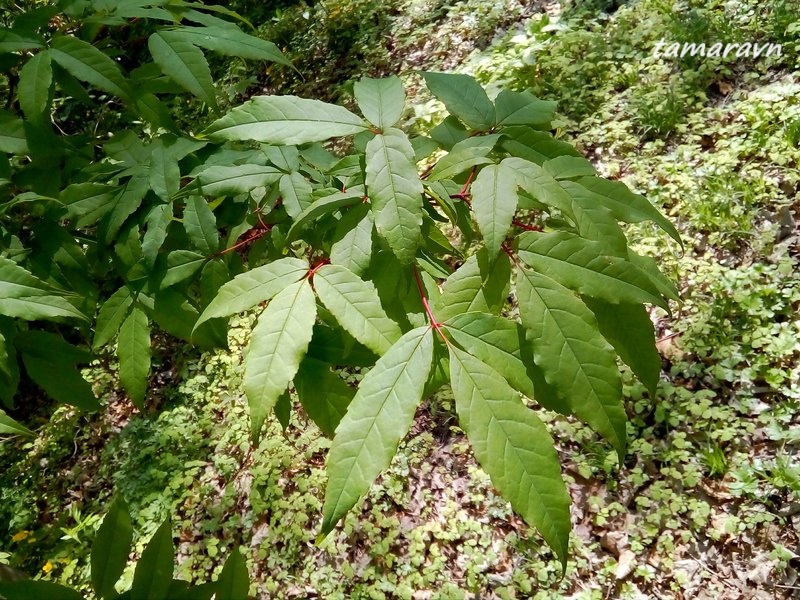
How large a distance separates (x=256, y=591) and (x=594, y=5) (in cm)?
566

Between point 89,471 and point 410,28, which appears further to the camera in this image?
point 410,28

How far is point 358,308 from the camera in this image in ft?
2.71

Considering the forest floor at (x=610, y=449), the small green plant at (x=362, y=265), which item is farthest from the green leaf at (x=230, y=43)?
the forest floor at (x=610, y=449)

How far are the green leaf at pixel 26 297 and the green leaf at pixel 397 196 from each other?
0.69 meters

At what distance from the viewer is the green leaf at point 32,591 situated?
0.60 m

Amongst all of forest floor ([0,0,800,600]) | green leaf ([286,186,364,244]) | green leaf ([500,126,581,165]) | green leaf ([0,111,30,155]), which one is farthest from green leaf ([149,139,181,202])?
forest floor ([0,0,800,600])

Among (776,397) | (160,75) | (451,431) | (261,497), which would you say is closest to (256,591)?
(261,497)

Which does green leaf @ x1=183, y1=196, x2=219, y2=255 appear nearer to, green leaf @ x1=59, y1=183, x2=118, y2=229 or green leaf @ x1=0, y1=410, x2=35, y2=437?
green leaf @ x1=59, y1=183, x2=118, y2=229

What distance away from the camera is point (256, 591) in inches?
121

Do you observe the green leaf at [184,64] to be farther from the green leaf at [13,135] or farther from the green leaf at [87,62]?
the green leaf at [13,135]

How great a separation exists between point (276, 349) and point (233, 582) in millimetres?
311

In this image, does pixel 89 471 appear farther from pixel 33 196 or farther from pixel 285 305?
pixel 285 305

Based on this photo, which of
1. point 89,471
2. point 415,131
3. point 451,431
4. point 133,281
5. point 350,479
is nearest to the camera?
point 350,479

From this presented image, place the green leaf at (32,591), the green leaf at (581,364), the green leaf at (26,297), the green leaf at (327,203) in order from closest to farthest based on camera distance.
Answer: the green leaf at (32,591), the green leaf at (581,364), the green leaf at (327,203), the green leaf at (26,297)
